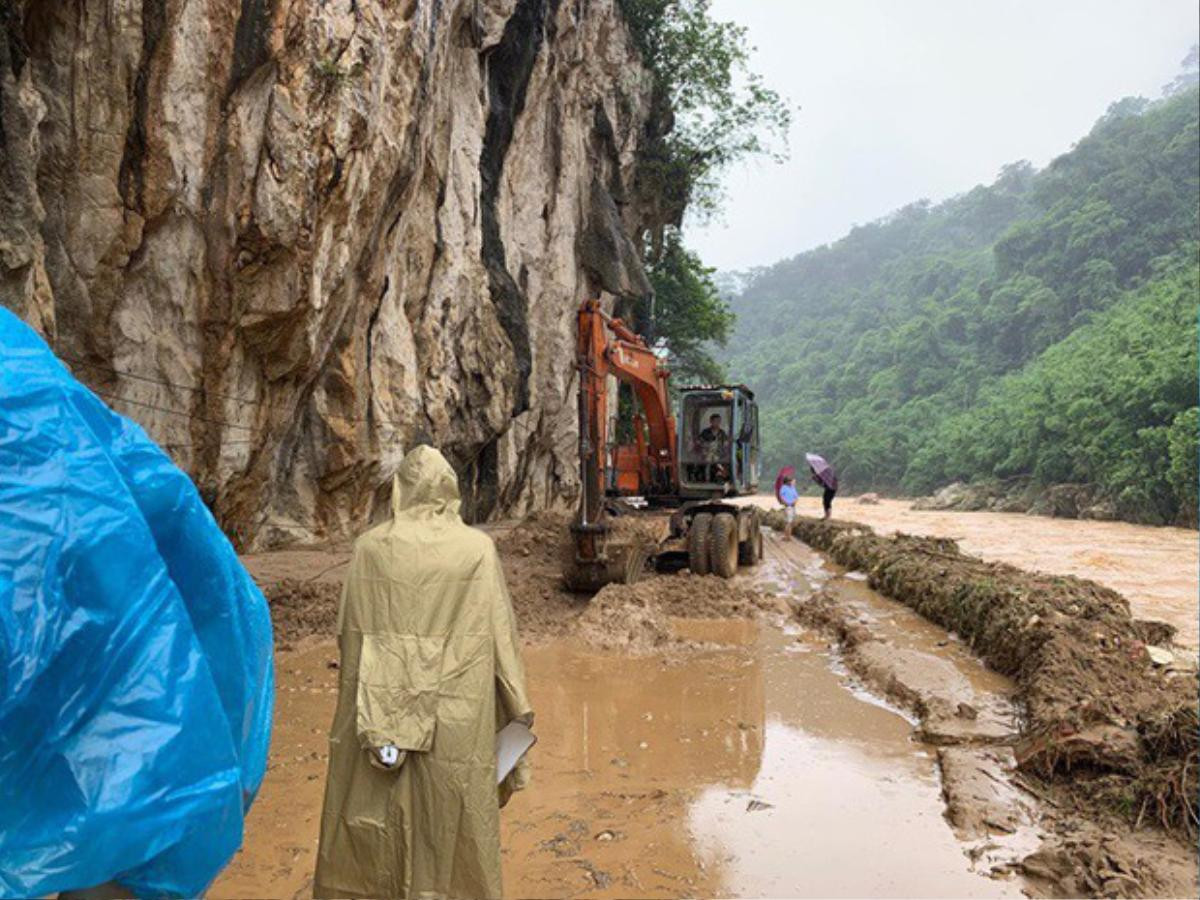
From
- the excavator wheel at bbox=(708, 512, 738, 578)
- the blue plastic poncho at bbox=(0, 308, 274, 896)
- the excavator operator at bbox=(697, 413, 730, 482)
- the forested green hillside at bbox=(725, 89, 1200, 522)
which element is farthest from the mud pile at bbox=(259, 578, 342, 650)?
the forested green hillside at bbox=(725, 89, 1200, 522)

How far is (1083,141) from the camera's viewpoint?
2270 inches

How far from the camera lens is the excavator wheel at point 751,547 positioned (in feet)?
45.1

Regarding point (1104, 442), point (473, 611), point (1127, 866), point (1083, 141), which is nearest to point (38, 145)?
point (473, 611)

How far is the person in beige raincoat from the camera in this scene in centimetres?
242

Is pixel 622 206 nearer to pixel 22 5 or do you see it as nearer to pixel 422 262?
pixel 422 262

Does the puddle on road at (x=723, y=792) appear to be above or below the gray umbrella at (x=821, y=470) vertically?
below

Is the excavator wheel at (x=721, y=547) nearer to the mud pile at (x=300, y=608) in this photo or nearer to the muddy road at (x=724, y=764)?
the muddy road at (x=724, y=764)

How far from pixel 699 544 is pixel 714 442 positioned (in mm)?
1738

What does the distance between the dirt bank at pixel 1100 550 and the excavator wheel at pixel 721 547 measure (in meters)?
4.52

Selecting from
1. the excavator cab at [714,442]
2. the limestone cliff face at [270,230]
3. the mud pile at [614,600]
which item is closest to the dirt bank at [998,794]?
the mud pile at [614,600]

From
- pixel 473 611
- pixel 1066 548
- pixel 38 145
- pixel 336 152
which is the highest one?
pixel 336 152

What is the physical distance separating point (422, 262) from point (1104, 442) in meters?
25.9

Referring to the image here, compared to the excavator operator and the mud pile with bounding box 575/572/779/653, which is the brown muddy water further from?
the excavator operator

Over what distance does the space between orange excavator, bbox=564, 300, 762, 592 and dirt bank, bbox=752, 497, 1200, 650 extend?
444cm
